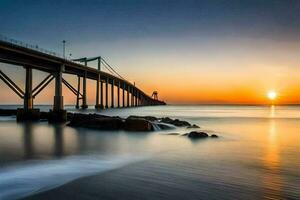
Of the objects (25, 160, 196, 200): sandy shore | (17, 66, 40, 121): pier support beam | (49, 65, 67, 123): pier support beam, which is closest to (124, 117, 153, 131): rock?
(25, 160, 196, 200): sandy shore

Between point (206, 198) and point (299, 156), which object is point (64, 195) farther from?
point (299, 156)

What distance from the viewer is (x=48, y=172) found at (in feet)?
41.2

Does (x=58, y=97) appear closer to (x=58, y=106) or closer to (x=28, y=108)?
(x=58, y=106)

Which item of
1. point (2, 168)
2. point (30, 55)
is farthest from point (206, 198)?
point (30, 55)

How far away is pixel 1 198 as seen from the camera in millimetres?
8797

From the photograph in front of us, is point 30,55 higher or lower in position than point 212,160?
higher

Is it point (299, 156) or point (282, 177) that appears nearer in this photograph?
point (282, 177)

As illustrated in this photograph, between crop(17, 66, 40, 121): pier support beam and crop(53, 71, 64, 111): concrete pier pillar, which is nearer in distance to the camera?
crop(17, 66, 40, 121): pier support beam

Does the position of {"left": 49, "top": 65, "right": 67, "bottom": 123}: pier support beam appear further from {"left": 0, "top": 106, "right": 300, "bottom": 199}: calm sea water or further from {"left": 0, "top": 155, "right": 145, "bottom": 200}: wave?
{"left": 0, "top": 155, "right": 145, "bottom": 200}: wave

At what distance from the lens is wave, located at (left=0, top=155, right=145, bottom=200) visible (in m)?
9.84

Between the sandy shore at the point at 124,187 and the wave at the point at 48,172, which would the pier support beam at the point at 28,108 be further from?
the sandy shore at the point at 124,187

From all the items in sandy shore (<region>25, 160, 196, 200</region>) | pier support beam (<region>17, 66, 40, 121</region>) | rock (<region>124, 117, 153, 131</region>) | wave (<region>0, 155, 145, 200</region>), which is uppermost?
pier support beam (<region>17, 66, 40, 121</region>)

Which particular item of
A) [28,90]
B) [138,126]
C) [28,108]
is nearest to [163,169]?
[138,126]

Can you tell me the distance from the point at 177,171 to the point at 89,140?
12.9m
